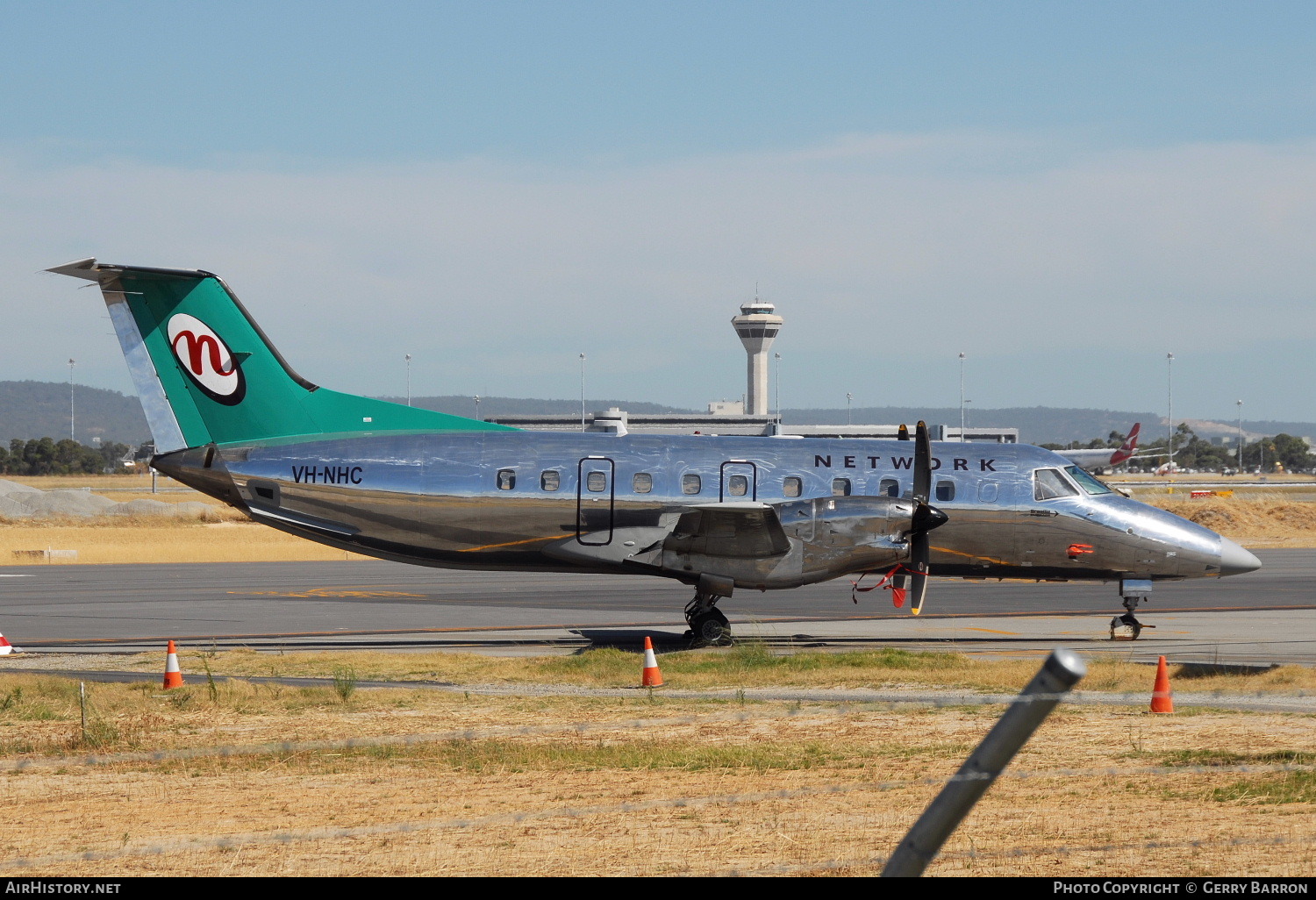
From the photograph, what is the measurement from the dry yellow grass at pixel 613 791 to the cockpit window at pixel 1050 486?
8868 mm

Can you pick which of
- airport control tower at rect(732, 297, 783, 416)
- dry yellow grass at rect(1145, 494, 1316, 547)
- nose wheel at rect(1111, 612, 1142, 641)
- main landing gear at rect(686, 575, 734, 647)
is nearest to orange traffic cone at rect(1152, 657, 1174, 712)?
nose wheel at rect(1111, 612, 1142, 641)

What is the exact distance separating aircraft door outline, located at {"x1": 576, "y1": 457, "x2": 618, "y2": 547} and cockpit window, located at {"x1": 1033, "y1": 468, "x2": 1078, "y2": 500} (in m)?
8.09

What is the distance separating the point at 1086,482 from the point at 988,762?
21.7m

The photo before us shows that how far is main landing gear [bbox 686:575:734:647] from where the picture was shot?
74.6 feet

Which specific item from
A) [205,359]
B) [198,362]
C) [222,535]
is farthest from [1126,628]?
[222,535]

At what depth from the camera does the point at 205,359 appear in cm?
2289

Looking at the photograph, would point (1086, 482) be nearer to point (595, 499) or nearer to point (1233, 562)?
point (1233, 562)

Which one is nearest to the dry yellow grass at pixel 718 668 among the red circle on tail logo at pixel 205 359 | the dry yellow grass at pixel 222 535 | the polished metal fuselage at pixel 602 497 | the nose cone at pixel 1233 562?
the polished metal fuselage at pixel 602 497

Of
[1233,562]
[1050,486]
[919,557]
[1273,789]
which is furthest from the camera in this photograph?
[1050,486]

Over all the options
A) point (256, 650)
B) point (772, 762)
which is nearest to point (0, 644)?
point (256, 650)

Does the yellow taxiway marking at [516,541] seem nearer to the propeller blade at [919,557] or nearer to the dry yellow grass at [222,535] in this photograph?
the propeller blade at [919,557]

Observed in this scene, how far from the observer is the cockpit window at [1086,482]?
79.1ft
